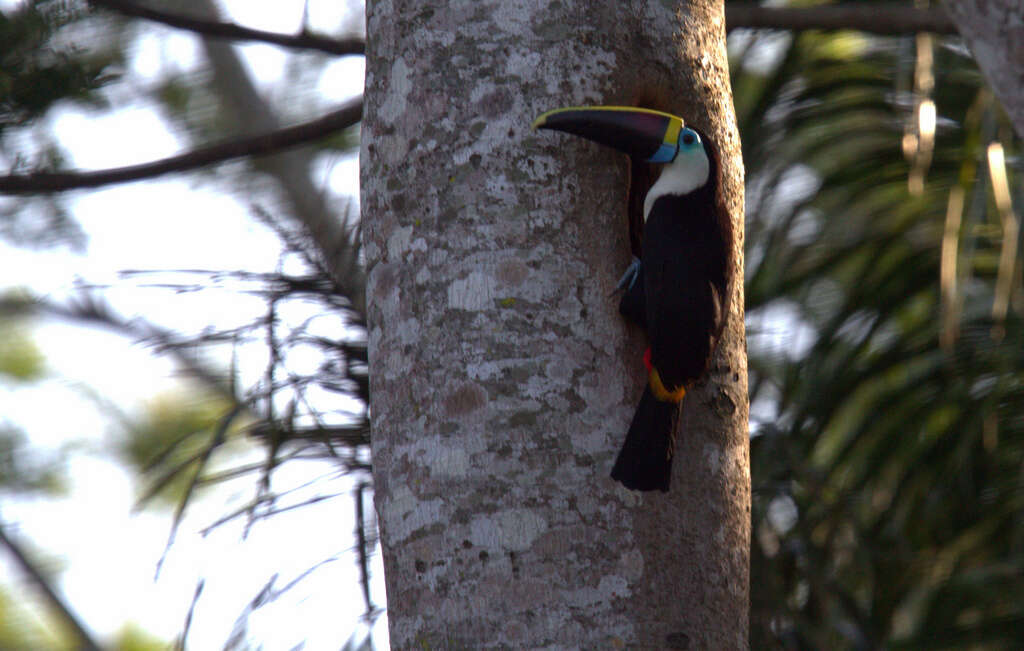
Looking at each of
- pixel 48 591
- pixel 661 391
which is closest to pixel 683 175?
pixel 661 391

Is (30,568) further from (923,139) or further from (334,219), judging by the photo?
(923,139)

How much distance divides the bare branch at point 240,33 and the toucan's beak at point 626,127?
4.08ft

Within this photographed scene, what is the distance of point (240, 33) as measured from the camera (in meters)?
2.97

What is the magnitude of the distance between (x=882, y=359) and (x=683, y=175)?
6.82 ft

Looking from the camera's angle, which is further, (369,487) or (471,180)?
(369,487)

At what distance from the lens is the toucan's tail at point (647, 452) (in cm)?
169

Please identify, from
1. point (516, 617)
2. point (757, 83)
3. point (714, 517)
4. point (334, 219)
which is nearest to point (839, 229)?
point (757, 83)

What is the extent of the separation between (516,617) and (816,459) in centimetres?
245

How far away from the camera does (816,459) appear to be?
391 cm

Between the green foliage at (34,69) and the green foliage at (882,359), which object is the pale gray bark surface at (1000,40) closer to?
the green foliage at (882,359)

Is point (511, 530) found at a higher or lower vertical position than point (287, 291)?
lower

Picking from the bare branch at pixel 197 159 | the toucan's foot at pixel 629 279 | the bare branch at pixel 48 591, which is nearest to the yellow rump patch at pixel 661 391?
the toucan's foot at pixel 629 279

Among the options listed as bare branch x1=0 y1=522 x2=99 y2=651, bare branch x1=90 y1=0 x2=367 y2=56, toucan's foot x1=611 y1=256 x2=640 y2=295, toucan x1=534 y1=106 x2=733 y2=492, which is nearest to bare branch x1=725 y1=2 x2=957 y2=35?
bare branch x1=90 y1=0 x2=367 y2=56

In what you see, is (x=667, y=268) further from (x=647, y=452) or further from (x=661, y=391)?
(x=647, y=452)
